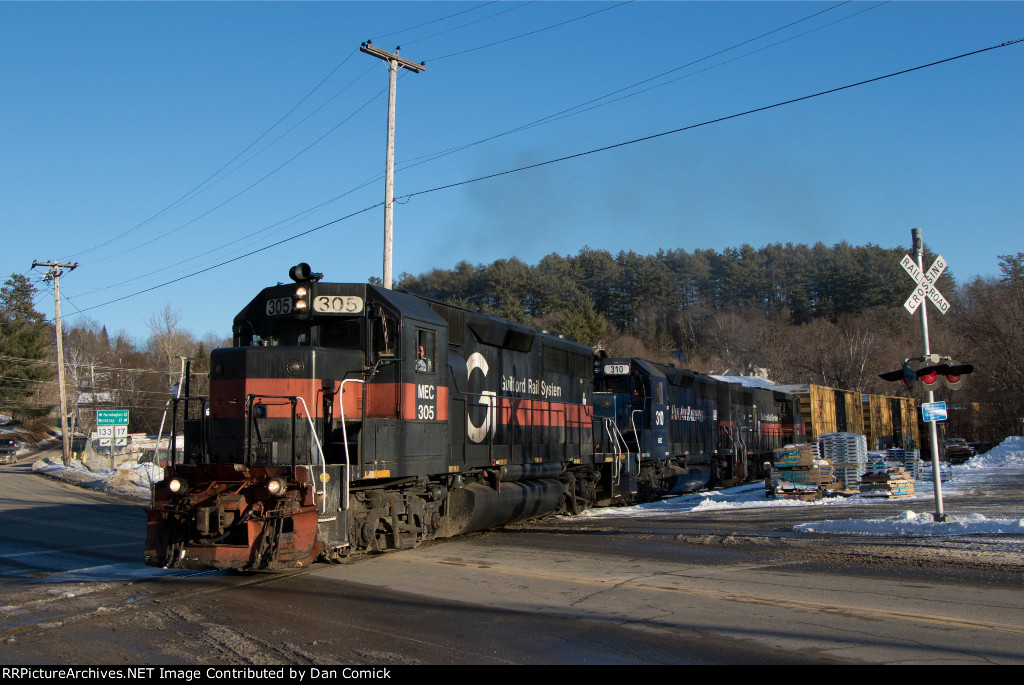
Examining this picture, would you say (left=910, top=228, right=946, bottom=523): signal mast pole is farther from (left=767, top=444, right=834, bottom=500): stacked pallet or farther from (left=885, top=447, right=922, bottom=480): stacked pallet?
(left=885, top=447, right=922, bottom=480): stacked pallet

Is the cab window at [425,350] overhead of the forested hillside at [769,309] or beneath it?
beneath

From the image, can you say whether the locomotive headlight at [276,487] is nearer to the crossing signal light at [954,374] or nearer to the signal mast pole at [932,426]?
the signal mast pole at [932,426]

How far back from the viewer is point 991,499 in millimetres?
18719

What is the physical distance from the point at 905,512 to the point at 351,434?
1038 centimetres

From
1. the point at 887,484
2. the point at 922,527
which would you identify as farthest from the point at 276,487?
the point at 887,484

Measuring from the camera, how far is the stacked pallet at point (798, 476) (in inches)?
770

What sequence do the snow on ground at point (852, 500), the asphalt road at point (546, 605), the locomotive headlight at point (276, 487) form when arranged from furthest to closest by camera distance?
the snow on ground at point (852, 500) < the locomotive headlight at point (276, 487) < the asphalt road at point (546, 605)

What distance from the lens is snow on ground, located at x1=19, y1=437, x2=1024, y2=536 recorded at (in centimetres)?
1232

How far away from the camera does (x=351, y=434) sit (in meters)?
9.61

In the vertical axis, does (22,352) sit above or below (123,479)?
above

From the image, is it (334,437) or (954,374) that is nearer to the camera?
(334,437)

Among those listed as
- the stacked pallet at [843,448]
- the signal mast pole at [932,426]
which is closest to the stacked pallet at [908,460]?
the stacked pallet at [843,448]

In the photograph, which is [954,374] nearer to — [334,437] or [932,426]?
[932,426]
